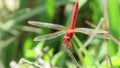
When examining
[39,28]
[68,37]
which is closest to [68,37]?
[68,37]

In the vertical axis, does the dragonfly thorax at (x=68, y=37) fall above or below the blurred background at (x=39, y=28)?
below

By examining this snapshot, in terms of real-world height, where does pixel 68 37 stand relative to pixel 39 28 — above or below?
below

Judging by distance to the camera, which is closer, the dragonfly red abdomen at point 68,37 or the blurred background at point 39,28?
the dragonfly red abdomen at point 68,37

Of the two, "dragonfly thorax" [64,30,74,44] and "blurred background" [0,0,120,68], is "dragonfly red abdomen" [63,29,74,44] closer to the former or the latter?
"dragonfly thorax" [64,30,74,44]

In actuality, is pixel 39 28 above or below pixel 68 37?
above

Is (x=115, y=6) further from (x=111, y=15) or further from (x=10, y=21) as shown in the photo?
(x=10, y=21)

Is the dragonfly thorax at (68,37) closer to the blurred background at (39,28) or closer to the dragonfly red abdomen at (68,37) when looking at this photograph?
the dragonfly red abdomen at (68,37)

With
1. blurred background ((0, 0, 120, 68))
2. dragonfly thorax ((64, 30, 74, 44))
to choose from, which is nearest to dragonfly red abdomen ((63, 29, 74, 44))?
dragonfly thorax ((64, 30, 74, 44))

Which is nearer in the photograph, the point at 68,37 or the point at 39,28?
the point at 68,37

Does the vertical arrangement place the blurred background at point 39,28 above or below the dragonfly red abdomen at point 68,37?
above

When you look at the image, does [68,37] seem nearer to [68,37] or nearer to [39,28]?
[68,37]

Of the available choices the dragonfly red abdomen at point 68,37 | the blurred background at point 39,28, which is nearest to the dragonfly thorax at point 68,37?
the dragonfly red abdomen at point 68,37
